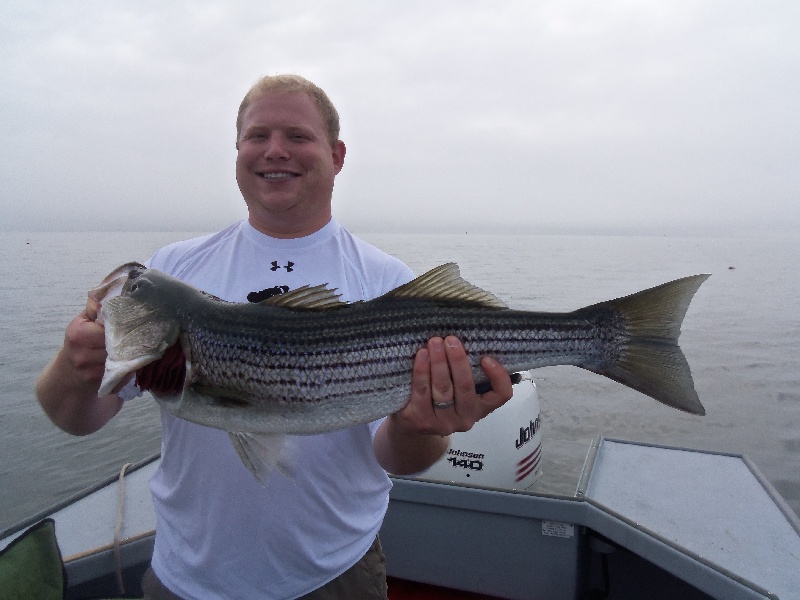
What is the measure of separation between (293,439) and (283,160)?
156 centimetres

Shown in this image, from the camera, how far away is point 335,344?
9.52 feet

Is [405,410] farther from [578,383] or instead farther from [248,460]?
[578,383]

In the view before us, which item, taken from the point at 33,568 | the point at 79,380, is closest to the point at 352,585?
the point at 79,380

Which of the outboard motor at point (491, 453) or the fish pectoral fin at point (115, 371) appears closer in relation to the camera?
the fish pectoral fin at point (115, 371)

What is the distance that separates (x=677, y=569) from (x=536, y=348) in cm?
283

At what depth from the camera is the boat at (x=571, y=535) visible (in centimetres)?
457

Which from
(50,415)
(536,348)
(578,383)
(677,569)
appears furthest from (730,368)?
(50,415)

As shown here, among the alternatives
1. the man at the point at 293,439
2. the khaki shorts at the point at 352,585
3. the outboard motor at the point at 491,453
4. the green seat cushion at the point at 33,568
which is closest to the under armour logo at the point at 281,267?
the man at the point at 293,439

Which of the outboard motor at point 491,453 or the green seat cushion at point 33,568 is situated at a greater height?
the green seat cushion at point 33,568

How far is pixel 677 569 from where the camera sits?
173 inches

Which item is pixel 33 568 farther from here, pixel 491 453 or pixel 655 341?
pixel 491 453

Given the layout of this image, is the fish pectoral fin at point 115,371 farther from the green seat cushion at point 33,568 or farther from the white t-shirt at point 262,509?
the green seat cushion at point 33,568

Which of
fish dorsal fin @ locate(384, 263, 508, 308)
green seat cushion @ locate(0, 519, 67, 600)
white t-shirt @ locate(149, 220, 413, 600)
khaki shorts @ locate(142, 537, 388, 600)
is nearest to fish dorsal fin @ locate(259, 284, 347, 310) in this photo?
white t-shirt @ locate(149, 220, 413, 600)

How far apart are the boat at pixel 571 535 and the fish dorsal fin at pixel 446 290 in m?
3.07
